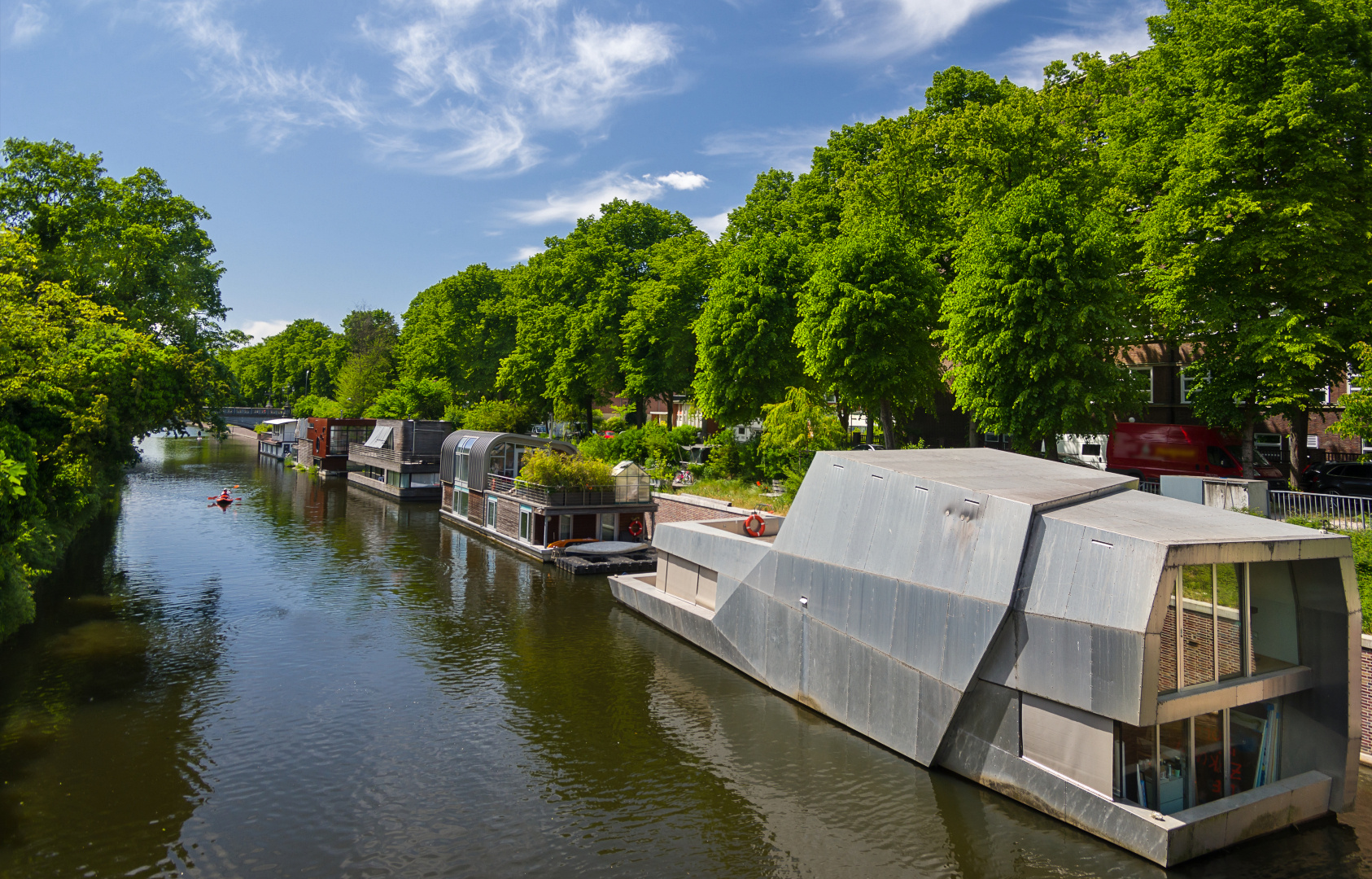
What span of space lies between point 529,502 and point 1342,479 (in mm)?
32425

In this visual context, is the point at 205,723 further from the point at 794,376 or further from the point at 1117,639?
the point at 794,376

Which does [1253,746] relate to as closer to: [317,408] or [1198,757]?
[1198,757]

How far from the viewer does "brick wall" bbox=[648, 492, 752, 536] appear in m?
34.5

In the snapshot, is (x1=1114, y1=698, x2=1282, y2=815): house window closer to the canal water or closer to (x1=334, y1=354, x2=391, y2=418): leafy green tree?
the canal water

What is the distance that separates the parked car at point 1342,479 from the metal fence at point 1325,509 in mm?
6739

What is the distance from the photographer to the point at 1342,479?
27.4 meters

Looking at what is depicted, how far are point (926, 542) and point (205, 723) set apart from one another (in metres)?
16.2

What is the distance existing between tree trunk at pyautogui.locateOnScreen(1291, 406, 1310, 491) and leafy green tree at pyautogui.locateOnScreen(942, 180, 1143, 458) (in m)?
5.06

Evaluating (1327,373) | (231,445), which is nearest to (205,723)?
(1327,373)

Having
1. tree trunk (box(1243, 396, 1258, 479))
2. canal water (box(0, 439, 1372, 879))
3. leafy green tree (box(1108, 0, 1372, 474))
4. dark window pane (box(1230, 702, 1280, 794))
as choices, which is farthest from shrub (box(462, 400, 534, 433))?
dark window pane (box(1230, 702, 1280, 794))

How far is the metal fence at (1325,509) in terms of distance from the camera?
19.9 m

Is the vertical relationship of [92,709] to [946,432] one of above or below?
below

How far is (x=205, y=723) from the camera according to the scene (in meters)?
17.6

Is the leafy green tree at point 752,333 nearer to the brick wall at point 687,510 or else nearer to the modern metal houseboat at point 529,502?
the brick wall at point 687,510
